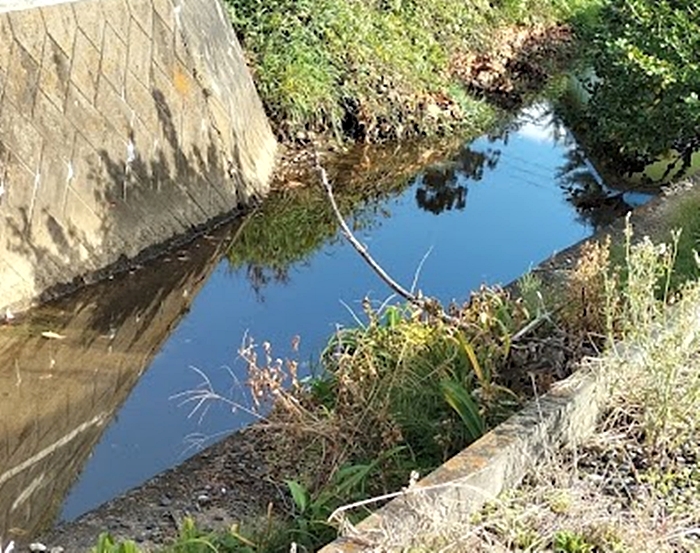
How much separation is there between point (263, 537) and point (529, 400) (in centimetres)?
130

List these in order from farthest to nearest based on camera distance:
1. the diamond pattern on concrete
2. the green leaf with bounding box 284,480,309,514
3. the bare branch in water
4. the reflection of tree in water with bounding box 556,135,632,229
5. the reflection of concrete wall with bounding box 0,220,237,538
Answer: the reflection of tree in water with bounding box 556,135,632,229
the diamond pattern on concrete
the reflection of concrete wall with bounding box 0,220,237,538
the bare branch in water
the green leaf with bounding box 284,480,309,514

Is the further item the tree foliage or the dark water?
the tree foliage

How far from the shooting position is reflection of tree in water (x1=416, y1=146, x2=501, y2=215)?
12.4 metres

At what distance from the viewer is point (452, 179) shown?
13.2 metres

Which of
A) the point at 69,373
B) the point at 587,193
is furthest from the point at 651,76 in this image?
the point at 69,373

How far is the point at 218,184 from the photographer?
10445 millimetres

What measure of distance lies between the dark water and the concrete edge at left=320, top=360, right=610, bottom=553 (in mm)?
2744

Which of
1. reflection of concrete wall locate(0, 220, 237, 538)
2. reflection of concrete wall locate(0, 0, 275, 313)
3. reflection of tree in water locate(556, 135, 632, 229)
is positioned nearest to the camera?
reflection of concrete wall locate(0, 220, 237, 538)

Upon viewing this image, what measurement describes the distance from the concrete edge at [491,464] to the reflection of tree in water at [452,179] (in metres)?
7.36

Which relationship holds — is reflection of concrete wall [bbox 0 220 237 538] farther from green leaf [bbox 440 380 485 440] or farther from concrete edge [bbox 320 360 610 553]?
concrete edge [bbox 320 360 610 553]

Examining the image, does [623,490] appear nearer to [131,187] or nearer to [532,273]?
[532,273]

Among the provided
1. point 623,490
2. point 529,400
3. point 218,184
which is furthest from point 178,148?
point 623,490

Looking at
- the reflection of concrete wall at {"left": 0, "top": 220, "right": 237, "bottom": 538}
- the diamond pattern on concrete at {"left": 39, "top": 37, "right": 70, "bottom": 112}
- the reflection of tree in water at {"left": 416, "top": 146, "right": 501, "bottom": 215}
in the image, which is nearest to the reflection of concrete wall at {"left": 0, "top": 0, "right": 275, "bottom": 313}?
the diamond pattern on concrete at {"left": 39, "top": 37, "right": 70, "bottom": 112}

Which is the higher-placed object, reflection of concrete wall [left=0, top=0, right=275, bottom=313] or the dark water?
reflection of concrete wall [left=0, top=0, right=275, bottom=313]
